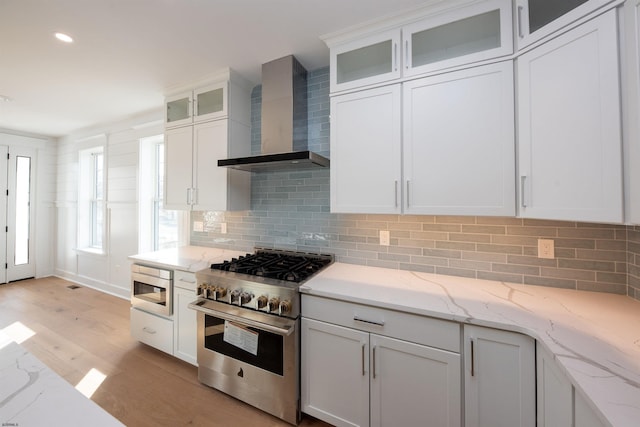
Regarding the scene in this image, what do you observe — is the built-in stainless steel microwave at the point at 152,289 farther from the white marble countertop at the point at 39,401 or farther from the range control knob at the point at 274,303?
the white marble countertop at the point at 39,401

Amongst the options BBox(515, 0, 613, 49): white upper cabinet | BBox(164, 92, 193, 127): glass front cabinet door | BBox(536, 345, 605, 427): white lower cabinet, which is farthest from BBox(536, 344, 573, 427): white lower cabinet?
BBox(164, 92, 193, 127): glass front cabinet door

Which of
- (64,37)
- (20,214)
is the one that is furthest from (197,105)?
(20,214)

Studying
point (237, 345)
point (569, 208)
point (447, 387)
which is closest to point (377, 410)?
point (447, 387)

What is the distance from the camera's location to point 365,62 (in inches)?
73.3

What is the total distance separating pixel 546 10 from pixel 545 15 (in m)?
0.03

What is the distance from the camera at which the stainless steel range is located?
1.65 meters

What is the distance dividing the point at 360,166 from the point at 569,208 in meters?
1.12

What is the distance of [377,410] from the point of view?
1.47 metres

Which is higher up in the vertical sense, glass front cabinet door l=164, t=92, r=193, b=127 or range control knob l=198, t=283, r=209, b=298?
glass front cabinet door l=164, t=92, r=193, b=127

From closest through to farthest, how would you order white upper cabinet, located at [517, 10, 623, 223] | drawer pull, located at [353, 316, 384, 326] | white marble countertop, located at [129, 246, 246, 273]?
white upper cabinet, located at [517, 10, 623, 223]
drawer pull, located at [353, 316, 384, 326]
white marble countertop, located at [129, 246, 246, 273]

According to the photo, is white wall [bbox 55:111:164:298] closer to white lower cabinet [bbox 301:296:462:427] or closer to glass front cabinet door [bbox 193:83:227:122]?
glass front cabinet door [bbox 193:83:227:122]

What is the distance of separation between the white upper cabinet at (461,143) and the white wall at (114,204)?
3194 millimetres

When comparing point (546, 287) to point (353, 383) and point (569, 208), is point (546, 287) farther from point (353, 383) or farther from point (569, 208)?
point (353, 383)

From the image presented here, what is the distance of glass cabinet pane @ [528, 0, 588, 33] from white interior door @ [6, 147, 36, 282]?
6966 mm
